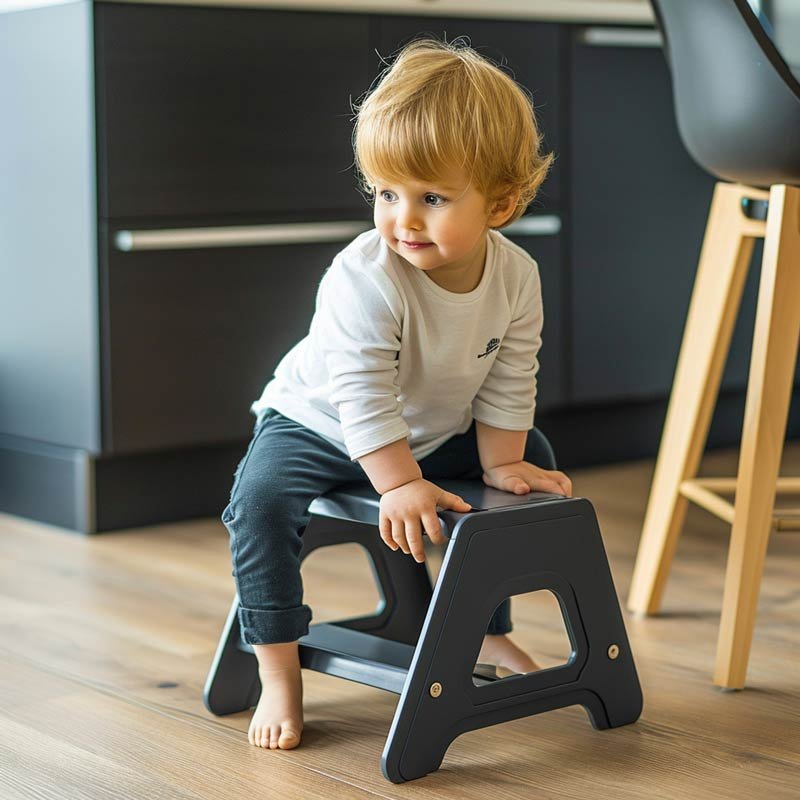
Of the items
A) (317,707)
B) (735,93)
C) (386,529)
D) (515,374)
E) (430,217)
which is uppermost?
(735,93)

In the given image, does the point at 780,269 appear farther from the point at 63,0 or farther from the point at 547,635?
the point at 63,0

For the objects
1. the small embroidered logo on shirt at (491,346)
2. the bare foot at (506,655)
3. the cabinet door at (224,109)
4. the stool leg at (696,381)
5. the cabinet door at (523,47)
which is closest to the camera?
the small embroidered logo on shirt at (491,346)

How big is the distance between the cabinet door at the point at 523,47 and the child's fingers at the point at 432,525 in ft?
3.96

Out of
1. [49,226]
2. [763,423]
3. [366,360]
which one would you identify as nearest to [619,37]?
[49,226]

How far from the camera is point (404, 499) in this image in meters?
1.30

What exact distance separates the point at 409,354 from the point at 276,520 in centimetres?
20

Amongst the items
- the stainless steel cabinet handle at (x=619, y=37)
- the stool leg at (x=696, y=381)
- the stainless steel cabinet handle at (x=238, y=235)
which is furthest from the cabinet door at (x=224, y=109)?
the stool leg at (x=696, y=381)

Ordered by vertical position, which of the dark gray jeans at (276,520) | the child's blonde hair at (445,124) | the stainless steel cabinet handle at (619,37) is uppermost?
the stainless steel cabinet handle at (619,37)

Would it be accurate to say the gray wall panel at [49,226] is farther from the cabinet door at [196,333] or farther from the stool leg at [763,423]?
the stool leg at [763,423]

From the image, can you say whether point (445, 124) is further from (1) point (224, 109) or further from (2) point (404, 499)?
(1) point (224, 109)

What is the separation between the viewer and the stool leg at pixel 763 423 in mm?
1547

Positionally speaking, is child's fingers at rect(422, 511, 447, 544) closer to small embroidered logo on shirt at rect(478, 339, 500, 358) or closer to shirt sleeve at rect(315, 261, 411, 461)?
shirt sleeve at rect(315, 261, 411, 461)

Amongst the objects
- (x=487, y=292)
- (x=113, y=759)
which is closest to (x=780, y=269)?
(x=487, y=292)

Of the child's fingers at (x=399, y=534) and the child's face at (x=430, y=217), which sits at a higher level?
the child's face at (x=430, y=217)
